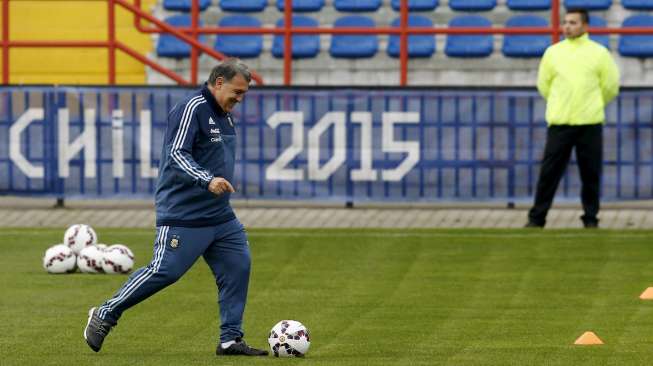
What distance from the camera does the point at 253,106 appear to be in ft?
64.5

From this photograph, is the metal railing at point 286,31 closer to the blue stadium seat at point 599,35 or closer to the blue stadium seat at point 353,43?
the blue stadium seat at point 599,35

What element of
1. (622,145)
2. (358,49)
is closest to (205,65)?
(358,49)

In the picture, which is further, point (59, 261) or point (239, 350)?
point (59, 261)

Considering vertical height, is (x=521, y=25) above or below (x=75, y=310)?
above

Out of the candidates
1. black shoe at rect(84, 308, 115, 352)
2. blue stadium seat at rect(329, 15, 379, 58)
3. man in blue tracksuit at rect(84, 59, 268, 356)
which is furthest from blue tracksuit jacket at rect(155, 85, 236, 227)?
blue stadium seat at rect(329, 15, 379, 58)

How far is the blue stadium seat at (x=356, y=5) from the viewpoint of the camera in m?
24.2

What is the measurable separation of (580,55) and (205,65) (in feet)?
27.6

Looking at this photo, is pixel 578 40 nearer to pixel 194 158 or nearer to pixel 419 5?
pixel 419 5

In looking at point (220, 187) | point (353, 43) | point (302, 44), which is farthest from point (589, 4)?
point (220, 187)

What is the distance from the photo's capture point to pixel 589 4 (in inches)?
928

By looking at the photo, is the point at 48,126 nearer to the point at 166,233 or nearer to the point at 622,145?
the point at 622,145

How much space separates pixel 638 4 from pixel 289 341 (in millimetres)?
14693

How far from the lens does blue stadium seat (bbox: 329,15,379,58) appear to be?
79.2 ft

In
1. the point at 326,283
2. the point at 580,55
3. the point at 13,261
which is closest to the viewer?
the point at 326,283
